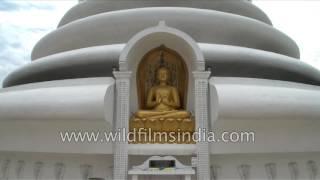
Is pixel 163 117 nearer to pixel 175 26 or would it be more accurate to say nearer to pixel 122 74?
pixel 122 74

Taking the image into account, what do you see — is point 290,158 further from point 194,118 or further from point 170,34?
point 170,34

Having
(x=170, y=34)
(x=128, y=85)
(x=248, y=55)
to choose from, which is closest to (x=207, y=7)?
(x=248, y=55)

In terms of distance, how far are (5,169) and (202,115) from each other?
430 centimetres

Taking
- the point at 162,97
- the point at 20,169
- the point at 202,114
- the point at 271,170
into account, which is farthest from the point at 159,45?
the point at 20,169

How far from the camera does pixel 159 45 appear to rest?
7762 mm

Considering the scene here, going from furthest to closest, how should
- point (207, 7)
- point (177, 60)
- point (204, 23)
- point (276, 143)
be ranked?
point (207, 7), point (204, 23), point (177, 60), point (276, 143)

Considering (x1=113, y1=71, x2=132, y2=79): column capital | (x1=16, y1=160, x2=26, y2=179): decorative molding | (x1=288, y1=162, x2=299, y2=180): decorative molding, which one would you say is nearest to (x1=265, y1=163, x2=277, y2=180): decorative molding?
(x1=288, y1=162, x2=299, y2=180): decorative molding

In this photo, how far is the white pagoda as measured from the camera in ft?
22.3

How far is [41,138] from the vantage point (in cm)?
709

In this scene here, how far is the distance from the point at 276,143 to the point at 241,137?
69 centimetres

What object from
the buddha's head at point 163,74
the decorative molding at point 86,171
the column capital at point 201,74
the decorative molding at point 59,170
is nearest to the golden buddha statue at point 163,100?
the buddha's head at point 163,74

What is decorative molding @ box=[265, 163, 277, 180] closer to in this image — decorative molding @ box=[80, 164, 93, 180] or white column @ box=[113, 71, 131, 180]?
white column @ box=[113, 71, 131, 180]

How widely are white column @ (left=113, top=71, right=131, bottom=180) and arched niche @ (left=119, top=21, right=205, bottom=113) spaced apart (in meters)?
0.22

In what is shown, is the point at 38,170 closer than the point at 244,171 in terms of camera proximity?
No
